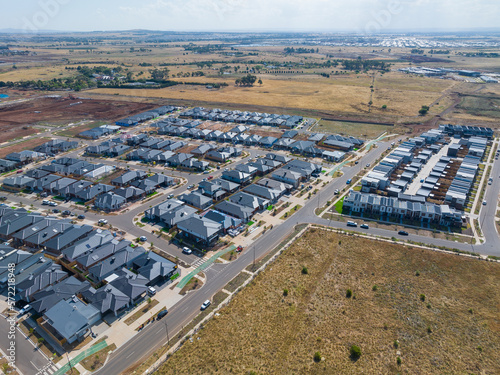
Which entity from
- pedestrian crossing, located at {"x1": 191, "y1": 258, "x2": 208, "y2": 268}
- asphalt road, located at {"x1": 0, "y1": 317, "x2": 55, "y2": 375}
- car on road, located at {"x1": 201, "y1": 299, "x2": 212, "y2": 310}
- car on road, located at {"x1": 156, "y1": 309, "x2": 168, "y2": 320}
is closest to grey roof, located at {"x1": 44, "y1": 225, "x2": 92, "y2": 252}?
asphalt road, located at {"x1": 0, "y1": 317, "x2": 55, "y2": 375}

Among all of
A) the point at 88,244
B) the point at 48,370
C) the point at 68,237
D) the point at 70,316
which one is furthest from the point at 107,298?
the point at 68,237

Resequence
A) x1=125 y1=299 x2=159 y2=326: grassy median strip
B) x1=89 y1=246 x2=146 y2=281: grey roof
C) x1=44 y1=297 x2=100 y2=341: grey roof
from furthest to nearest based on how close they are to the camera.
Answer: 1. x1=89 y1=246 x2=146 y2=281: grey roof
2. x1=125 y1=299 x2=159 y2=326: grassy median strip
3. x1=44 y1=297 x2=100 y2=341: grey roof

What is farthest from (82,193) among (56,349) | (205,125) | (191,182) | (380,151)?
(380,151)

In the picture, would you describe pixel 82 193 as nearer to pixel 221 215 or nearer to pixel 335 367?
pixel 221 215

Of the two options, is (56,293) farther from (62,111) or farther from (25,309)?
(62,111)

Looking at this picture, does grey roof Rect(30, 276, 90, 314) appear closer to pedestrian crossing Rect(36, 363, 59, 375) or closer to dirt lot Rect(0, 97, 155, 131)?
pedestrian crossing Rect(36, 363, 59, 375)

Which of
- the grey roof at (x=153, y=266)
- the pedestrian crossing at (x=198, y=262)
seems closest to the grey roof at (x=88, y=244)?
the grey roof at (x=153, y=266)

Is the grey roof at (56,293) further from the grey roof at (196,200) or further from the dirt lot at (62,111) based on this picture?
the dirt lot at (62,111)
